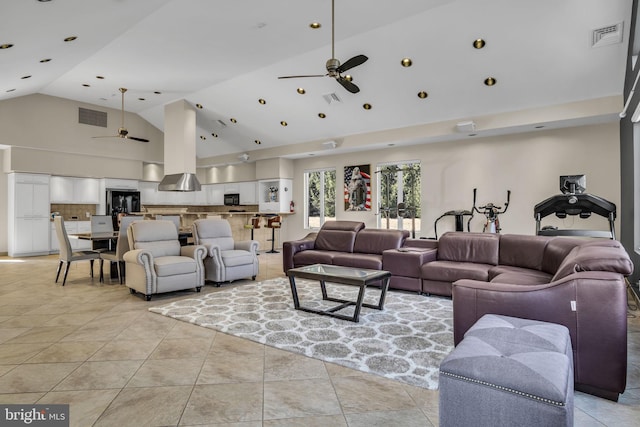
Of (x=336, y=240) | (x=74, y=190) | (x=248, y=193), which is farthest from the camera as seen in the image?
(x=248, y=193)

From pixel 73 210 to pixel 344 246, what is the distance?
8600mm

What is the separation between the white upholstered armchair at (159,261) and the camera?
4633 mm

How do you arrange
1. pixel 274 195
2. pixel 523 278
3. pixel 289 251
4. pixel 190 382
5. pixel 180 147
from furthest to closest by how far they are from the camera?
pixel 274 195
pixel 180 147
pixel 289 251
pixel 523 278
pixel 190 382

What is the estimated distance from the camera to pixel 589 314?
2168 millimetres

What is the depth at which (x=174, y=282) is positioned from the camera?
15.8 ft

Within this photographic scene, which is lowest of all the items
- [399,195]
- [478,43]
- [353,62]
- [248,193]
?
[399,195]

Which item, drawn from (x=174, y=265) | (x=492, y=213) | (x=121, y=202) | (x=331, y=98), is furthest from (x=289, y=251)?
(x=121, y=202)

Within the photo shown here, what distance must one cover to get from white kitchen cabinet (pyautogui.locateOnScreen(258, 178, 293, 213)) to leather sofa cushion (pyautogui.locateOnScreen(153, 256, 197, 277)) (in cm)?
564

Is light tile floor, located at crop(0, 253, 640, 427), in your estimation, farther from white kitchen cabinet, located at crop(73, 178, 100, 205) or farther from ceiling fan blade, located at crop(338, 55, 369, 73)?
white kitchen cabinet, located at crop(73, 178, 100, 205)

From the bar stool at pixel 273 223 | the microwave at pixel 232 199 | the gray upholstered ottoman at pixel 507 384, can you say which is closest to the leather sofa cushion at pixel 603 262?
the gray upholstered ottoman at pixel 507 384

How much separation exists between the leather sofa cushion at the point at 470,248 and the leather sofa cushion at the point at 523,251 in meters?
0.10

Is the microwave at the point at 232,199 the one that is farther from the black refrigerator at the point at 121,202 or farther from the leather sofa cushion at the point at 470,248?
the leather sofa cushion at the point at 470,248
